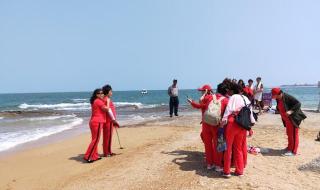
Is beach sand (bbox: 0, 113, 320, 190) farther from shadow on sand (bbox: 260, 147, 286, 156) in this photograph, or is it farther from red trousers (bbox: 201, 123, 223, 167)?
red trousers (bbox: 201, 123, 223, 167)

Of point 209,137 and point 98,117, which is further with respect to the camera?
point 98,117

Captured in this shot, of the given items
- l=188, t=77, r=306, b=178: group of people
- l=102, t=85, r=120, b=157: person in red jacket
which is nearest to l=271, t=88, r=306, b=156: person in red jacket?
l=188, t=77, r=306, b=178: group of people

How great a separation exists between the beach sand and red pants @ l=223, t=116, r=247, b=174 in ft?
0.67

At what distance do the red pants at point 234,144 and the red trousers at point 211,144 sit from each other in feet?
1.16

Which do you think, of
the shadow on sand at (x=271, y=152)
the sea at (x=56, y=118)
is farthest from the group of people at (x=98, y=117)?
the shadow on sand at (x=271, y=152)

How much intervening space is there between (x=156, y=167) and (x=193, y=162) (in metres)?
0.73

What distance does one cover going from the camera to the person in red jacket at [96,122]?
9.05 m

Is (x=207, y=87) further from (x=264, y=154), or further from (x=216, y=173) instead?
(x=264, y=154)

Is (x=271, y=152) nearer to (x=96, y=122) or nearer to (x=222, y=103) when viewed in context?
(x=222, y=103)

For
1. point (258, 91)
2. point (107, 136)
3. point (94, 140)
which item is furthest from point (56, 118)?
point (94, 140)

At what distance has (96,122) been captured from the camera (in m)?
9.10

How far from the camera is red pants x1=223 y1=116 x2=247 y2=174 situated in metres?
6.81

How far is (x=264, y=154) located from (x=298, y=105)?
124cm

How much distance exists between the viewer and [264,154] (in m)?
8.99
